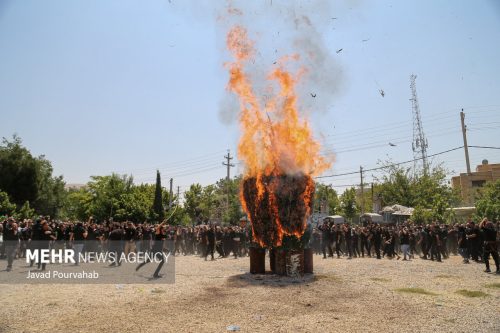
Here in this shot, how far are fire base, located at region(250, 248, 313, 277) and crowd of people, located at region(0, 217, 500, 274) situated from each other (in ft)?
3.60

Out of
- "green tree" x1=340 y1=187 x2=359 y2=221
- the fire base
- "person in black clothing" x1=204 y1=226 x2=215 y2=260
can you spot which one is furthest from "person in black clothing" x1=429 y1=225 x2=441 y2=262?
"green tree" x1=340 y1=187 x2=359 y2=221

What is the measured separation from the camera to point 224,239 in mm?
24766

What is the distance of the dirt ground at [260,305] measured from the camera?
7953 mm

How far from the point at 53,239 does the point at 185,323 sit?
34.8 feet

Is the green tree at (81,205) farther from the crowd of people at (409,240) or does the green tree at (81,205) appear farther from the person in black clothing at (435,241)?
the person in black clothing at (435,241)

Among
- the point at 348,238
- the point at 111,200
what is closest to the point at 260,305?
the point at 348,238

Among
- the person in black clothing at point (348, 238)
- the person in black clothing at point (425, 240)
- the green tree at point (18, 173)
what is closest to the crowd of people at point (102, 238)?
the person in black clothing at point (348, 238)

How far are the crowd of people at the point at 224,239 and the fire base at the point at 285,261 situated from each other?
110cm

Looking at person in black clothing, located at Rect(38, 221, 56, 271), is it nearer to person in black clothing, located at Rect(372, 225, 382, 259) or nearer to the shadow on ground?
the shadow on ground

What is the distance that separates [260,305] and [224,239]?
15.2 meters

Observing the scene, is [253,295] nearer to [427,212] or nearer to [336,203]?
[427,212]

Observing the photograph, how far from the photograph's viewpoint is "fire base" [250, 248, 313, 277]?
45.7ft

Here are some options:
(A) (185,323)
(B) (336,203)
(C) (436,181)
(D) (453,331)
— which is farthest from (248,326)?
(B) (336,203)

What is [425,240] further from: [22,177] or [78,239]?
[22,177]
